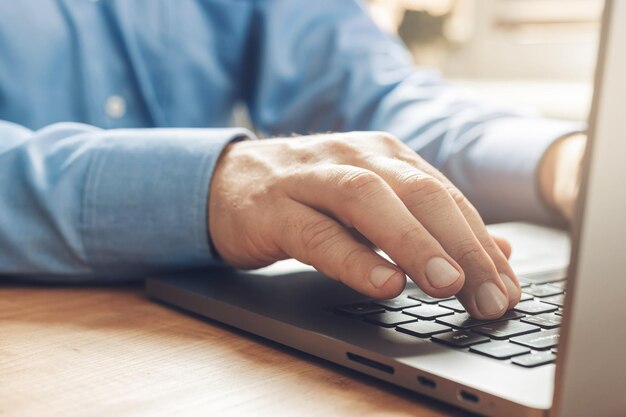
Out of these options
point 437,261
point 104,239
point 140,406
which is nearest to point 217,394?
point 140,406

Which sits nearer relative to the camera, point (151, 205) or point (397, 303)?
point (397, 303)

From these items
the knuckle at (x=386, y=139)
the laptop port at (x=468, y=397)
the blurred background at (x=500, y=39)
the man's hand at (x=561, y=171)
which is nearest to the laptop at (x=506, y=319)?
the laptop port at (x=468, y=397)

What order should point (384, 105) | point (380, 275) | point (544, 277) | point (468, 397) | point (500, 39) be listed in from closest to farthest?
point (468, 397) → point (380, 275) → point (544, 277) → point (384, 105) → point (500, 39)

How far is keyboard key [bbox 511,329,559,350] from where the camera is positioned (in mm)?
395

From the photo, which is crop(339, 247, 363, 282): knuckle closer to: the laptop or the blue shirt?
the laptop

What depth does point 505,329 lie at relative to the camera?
423 millimetres

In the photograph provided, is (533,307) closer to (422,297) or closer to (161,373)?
(422,297)

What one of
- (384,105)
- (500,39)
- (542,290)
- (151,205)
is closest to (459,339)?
(542,290)

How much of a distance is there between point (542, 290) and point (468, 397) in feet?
0.60

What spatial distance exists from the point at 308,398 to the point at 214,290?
6.5 inches

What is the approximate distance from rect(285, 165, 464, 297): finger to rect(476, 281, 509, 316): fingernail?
17mm

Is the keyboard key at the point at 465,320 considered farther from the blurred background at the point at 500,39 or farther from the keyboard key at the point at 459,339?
the blurred background at the point at 500,39

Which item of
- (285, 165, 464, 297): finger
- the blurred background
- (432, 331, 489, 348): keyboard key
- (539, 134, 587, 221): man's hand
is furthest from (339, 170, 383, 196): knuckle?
the blurred background

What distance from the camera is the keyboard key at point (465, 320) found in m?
0.44
